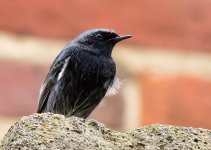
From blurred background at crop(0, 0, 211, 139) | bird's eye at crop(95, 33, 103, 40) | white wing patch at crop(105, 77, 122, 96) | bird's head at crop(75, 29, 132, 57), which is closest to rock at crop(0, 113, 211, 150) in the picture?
blurred background at crop(0, 0, 211, 139)

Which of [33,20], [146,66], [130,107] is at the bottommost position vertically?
[130,107]

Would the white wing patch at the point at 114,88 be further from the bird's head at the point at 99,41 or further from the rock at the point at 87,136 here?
the rock at the point at 87,136

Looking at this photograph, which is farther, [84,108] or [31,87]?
[84,108]

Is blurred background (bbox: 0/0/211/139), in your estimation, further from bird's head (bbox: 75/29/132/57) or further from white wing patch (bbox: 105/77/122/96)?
bird's head (bbox: 75/29/132/57)

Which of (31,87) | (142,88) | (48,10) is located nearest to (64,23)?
(48,10)

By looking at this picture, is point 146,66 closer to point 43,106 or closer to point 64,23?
point 64,23

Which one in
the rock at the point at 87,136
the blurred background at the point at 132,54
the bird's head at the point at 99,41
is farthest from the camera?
the bird's head at the point at 99,41

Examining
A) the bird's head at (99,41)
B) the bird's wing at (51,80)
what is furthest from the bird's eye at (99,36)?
the bird's wing at (51,80)
